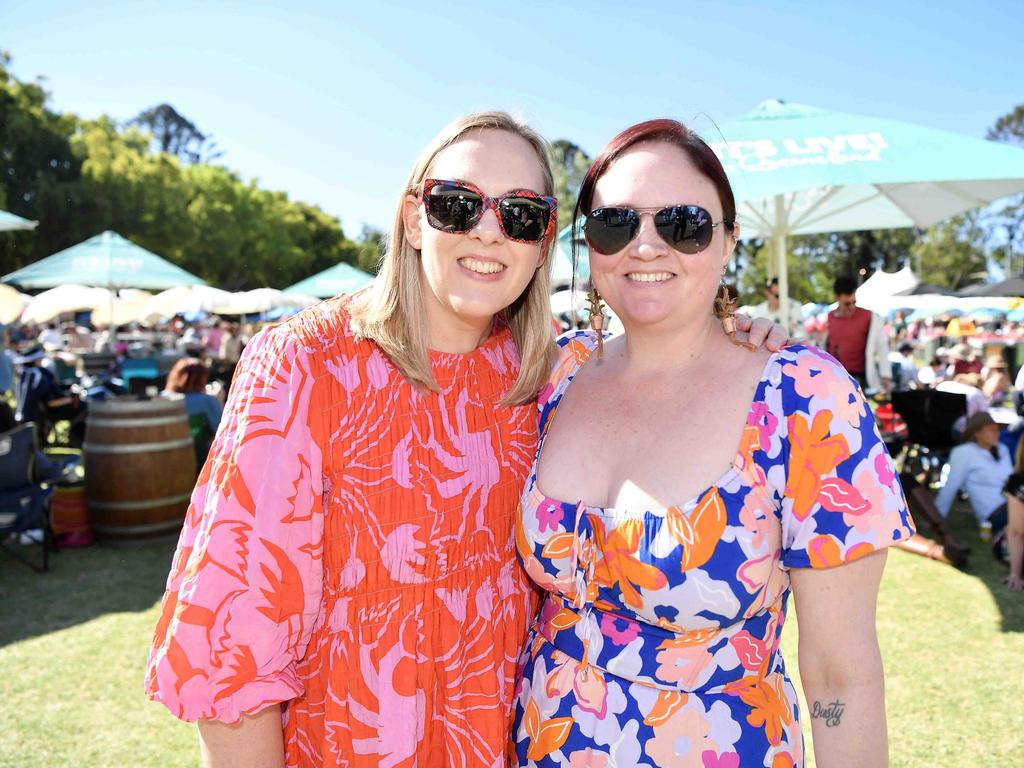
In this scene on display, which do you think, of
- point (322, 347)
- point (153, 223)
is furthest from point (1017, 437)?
point (153, 223)

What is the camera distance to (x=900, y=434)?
8.56 metres

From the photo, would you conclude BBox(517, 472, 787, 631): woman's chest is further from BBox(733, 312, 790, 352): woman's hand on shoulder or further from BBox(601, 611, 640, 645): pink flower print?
BBox(733, 312, 790, 352): woman's hand on shoulder

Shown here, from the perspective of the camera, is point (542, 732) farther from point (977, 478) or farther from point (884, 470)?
point (977, 478)

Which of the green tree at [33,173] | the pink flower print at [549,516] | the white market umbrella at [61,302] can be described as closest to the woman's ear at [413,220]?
the pink flower print at [549,516]

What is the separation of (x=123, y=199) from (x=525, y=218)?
1766 inches

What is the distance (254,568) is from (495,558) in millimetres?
591

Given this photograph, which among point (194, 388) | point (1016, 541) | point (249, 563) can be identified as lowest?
point (194, 388)

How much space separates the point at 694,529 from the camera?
1598 mm

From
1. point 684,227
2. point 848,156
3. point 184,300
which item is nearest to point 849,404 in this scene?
point 684,227

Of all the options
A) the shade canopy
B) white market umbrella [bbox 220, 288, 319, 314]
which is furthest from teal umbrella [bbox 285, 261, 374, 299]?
the shade canopy

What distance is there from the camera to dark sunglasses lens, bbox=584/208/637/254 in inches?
73.2

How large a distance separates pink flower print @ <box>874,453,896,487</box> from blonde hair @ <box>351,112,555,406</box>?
87 centimetres

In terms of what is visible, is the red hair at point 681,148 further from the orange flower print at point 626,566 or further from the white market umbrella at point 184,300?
the white market umbrella at point 184,300

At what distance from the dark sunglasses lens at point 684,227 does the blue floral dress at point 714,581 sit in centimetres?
34
